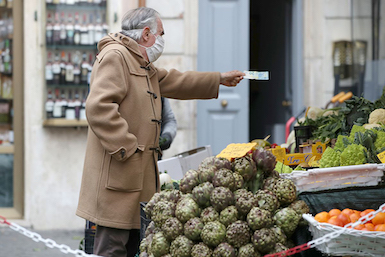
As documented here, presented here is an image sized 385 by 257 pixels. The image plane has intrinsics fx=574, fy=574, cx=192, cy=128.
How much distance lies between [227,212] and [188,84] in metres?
1.71

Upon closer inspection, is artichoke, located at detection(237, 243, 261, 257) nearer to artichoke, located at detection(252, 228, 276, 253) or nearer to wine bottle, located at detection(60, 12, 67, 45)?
artichoke, located at detection(252, 228, 276, 253)

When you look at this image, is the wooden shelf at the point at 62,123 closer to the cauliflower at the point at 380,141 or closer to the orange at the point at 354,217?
the cauliflower at the point at 380,141

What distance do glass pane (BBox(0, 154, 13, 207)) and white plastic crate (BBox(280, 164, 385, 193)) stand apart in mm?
5030

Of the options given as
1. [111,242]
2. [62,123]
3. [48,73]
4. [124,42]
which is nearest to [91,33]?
[48,73]

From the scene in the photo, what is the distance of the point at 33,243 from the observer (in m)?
6.43

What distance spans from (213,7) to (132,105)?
3898mm

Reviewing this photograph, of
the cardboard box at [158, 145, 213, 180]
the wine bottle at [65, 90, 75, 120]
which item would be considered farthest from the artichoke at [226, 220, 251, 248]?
the wine bottle at [65, 90, 75, 120]

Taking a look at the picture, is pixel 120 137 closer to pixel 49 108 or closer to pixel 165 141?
pixel 165 141

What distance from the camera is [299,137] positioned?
418 centimetres

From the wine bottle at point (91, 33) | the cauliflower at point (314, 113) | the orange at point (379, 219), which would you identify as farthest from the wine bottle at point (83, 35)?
the orange at point (379, 219)

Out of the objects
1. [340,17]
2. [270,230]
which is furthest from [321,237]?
[340,17]

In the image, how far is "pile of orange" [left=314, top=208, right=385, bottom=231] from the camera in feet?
7.98

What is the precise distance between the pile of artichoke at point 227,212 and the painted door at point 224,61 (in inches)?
166

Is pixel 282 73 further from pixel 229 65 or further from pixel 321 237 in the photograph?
pixel 321 237
